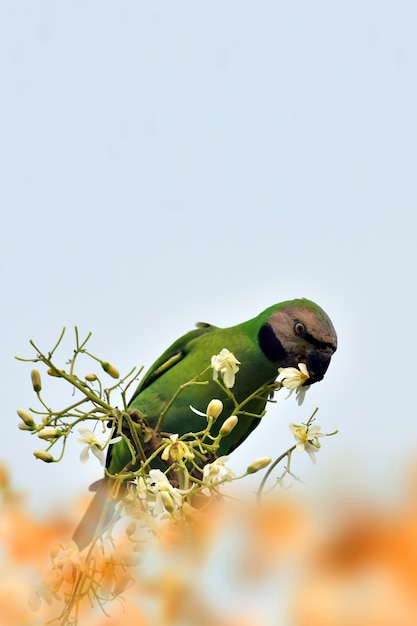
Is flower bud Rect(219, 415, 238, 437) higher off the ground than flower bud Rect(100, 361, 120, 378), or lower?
lower

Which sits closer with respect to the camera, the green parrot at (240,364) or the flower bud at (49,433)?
the flower bud at (49,433)

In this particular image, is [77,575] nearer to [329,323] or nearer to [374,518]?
[374,518]

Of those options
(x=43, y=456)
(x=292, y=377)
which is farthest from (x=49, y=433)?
(x=292, y=377)

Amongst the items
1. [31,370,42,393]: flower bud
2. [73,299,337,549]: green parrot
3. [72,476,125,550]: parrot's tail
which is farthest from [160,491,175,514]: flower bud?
[73,299,337,549]: green parrot

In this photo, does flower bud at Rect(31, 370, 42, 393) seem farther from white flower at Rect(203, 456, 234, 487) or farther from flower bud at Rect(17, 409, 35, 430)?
white flower at Rect(203, 456, 234, 487)

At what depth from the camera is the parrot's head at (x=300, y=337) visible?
2.69 meters

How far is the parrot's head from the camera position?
2.69 meters

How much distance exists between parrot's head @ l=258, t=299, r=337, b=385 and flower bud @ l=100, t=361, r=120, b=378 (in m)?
1.12

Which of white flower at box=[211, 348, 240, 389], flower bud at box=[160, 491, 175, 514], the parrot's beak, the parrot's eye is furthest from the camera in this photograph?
the parrot's eye

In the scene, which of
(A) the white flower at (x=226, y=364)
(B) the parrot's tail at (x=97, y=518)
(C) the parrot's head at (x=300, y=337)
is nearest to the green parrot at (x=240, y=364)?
(C) the parrot's head at (x=300, y=337)

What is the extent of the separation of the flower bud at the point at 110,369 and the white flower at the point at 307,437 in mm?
424

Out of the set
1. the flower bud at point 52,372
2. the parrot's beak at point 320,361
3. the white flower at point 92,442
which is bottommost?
the parrot's beak at point 320,361

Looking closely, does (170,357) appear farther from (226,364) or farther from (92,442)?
(92,442)

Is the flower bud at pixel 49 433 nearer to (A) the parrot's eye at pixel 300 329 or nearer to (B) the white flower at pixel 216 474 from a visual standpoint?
(B) the white flower at pixel 216 474
